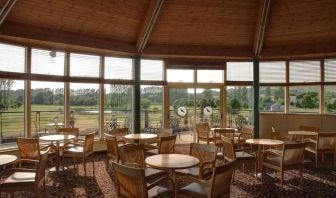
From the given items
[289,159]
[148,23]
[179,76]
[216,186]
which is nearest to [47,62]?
[148,23]

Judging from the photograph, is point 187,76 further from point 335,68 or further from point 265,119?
point 335,68

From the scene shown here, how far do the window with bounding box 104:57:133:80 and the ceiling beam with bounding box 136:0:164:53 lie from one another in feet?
2.49

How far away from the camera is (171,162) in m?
4.19

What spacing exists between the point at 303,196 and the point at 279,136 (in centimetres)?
213

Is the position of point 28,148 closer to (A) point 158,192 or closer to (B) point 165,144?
(B) point 165,144

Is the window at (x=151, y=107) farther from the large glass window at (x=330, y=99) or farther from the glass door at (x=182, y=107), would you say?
the large glass window at (x=330, y=99)

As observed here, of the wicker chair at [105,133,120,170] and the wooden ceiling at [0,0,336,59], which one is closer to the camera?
the wicker chair at [105,133,120,170]

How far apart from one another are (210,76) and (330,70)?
3721 mm

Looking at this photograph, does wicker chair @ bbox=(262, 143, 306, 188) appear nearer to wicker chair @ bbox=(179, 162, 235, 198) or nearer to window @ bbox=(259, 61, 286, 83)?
wicker chair @ bbox=(179, 162, 235, 198)

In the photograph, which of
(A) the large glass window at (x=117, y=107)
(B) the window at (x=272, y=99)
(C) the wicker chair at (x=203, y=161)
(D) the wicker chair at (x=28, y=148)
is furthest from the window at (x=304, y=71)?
(D) the wicker chair at (x=28, y=148)

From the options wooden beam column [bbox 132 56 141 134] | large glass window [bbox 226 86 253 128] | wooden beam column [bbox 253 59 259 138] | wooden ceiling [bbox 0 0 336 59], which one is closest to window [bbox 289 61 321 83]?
wooden ceiling [bbox 0 0 336 59]

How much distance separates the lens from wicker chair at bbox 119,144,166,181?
436 centimetres

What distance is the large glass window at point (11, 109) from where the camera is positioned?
22.2ft

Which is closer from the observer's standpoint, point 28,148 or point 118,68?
point 28,148
